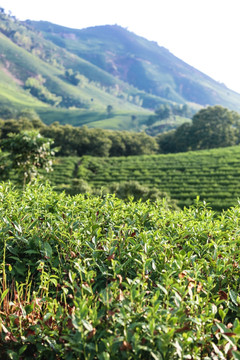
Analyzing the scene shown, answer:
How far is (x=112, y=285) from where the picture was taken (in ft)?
7.26

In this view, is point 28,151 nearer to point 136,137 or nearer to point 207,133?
point 136,137

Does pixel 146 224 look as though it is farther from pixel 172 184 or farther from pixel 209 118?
pixel 209 118

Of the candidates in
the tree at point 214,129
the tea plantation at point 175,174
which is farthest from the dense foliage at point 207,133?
the tea plantation at point 175,174

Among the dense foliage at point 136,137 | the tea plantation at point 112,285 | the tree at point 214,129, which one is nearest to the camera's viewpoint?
the tea plantation at point 112,285

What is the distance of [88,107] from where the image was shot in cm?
19350

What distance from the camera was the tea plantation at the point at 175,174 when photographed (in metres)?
26.7

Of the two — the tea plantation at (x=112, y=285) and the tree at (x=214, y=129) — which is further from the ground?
the tree at (x=214, y=129)

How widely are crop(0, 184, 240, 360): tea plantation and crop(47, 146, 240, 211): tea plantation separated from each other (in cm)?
2123

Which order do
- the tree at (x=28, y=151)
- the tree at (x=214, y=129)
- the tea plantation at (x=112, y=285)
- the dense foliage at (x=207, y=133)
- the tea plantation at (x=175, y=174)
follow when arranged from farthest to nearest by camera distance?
the dense foliage at (x=207, y=133), the tree at (x=214, y=129), the tea plantation at (x=175, y=174), the tree at (x=28, y=151), the tea plantation at (x=112, y=285)

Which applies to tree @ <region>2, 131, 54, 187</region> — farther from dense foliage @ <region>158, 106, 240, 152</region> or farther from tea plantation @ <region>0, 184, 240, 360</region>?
dense foliage @ <region>158, 106, 240, 152</region>

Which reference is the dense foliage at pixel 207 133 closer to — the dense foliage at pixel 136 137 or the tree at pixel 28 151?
the dense foliage at pixel 136 137

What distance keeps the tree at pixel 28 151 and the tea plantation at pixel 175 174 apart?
15.0 m

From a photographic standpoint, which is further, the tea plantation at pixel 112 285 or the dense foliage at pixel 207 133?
the dense foliage at pixel 207 133

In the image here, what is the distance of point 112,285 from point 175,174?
32.5 metres
